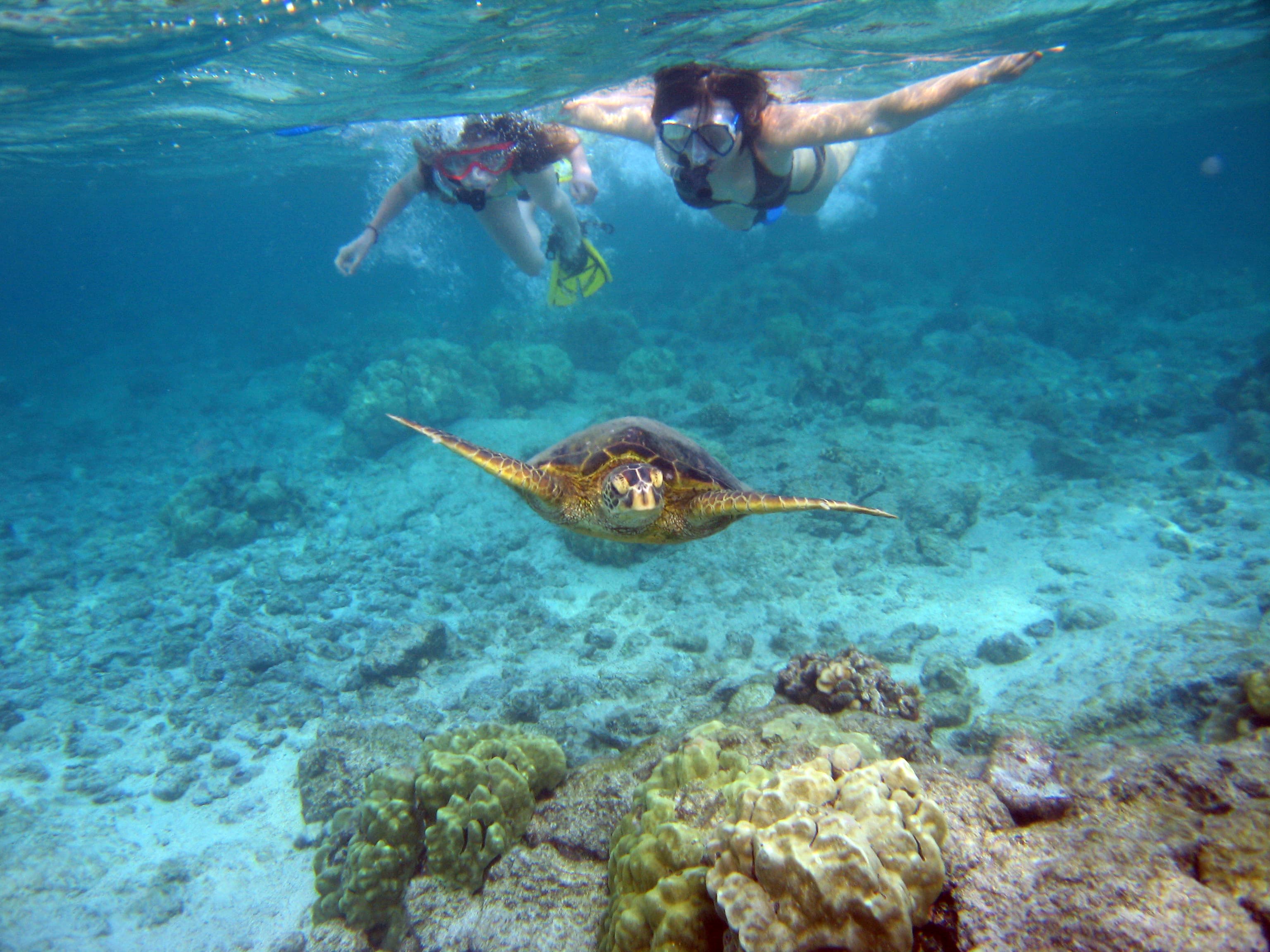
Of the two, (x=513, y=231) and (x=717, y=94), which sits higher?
(x=717, y=94)

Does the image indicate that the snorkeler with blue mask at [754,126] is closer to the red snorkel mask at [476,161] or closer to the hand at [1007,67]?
the hand at [1007,67]

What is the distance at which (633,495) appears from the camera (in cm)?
309

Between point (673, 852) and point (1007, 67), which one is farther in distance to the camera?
point (1007, 67)

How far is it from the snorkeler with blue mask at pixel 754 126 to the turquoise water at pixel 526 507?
14.9 ft

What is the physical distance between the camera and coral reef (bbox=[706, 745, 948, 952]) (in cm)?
166

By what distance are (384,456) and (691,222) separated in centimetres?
2875

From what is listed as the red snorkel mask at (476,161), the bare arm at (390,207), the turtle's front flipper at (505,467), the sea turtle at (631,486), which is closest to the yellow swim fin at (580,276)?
the red snorkel mask at (476,161)

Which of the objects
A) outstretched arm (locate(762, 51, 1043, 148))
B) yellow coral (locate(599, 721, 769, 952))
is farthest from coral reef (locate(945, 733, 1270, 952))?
outstretched arm (locate(762, 51, 1043, 148))

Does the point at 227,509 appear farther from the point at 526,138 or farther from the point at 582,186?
the point at 582,186

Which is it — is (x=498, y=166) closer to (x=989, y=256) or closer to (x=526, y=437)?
(x=526, y=437)

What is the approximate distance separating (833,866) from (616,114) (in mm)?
13394

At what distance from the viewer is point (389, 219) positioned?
26.4ft

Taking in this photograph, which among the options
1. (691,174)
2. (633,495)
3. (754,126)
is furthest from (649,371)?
(633,495)

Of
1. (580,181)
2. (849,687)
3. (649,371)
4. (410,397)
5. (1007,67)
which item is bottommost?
(849,687)
